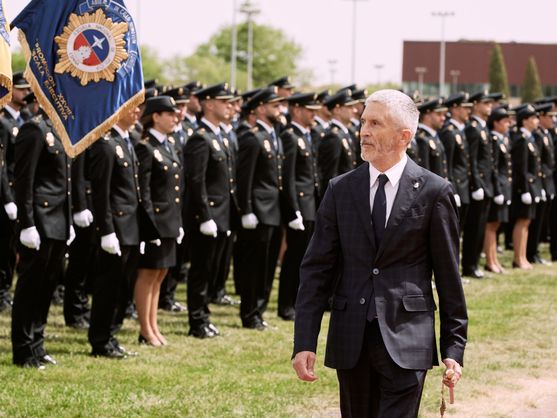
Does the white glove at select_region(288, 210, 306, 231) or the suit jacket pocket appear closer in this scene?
the suit jacket pocket

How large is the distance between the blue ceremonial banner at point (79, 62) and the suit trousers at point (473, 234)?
7807mm

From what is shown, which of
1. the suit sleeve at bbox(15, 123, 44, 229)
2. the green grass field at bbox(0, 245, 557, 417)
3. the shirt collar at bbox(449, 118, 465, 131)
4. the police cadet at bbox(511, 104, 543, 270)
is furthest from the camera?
the police cadet at bbox(511, 104, 543, 270)

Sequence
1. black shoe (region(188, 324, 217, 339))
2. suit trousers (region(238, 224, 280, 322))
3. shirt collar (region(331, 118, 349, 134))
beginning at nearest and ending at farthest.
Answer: black shoe (region(188, 324, 217, 339))
suit trousers (region(238, 224, 280, 322))
shirt collar (region(331, 118, 349, 134))

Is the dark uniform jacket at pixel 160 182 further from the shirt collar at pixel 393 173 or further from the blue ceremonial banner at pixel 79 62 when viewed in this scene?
the shirt collar at pixel 393 173

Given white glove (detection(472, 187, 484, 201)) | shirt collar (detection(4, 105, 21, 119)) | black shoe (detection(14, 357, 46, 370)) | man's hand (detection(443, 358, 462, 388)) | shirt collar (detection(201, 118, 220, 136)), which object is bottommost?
black shoe (detection(14, 357, 46, 370))

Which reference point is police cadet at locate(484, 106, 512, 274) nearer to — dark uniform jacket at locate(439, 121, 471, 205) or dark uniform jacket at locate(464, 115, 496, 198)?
dark uniform jacket at locate(464, 115, 496, 198)

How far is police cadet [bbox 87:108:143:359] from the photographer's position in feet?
28.7

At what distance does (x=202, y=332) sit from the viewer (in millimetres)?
10195

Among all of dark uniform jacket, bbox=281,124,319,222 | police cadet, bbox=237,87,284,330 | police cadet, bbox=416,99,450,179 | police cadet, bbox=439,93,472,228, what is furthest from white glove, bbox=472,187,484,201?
police cadet, bbox=237,87,284,330

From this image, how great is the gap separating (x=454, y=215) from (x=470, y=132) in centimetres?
1058

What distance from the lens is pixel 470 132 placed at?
49.9ft

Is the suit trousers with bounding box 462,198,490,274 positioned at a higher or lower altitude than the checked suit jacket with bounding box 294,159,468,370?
lower

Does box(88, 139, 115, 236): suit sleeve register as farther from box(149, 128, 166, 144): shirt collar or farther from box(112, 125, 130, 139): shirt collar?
box(149, 128, 166, 144): shirt collar

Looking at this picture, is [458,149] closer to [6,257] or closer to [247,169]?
[247,169]
